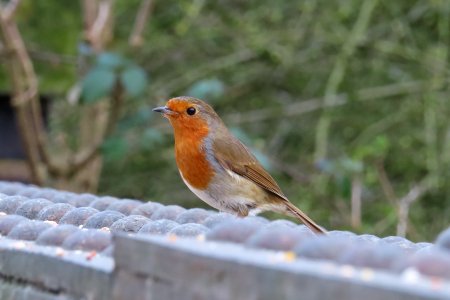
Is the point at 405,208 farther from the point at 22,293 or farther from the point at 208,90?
the point at 22,293

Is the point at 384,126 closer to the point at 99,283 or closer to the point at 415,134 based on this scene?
the point at 415,134

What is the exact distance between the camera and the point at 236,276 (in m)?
1.29

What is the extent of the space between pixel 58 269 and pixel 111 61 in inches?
142

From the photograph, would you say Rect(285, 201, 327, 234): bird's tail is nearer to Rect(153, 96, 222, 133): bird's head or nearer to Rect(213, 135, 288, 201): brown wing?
Rect(213, 135, 288, 201): brown wing

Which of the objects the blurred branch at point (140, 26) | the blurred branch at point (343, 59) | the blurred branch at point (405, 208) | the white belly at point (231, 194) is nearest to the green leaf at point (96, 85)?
the blurred branch at point (140, 26)

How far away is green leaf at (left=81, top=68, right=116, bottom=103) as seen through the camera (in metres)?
5.17

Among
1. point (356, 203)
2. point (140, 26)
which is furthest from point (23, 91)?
point (356, 203)

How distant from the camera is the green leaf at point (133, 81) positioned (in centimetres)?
524

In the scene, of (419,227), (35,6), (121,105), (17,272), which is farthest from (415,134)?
(17,272)

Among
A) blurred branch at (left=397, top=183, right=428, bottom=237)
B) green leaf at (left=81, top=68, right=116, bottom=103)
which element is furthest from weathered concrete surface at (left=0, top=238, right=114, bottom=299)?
green leaf at (left=81, top=68, right=116, bottom=103)

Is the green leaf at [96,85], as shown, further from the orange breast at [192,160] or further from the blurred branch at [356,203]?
the blurred branch at [356,203]

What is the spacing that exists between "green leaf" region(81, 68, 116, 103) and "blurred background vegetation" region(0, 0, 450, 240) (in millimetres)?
12

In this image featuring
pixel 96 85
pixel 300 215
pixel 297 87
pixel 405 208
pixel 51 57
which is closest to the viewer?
pixel 300 215

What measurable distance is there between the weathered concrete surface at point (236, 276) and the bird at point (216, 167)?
96.0 inches
